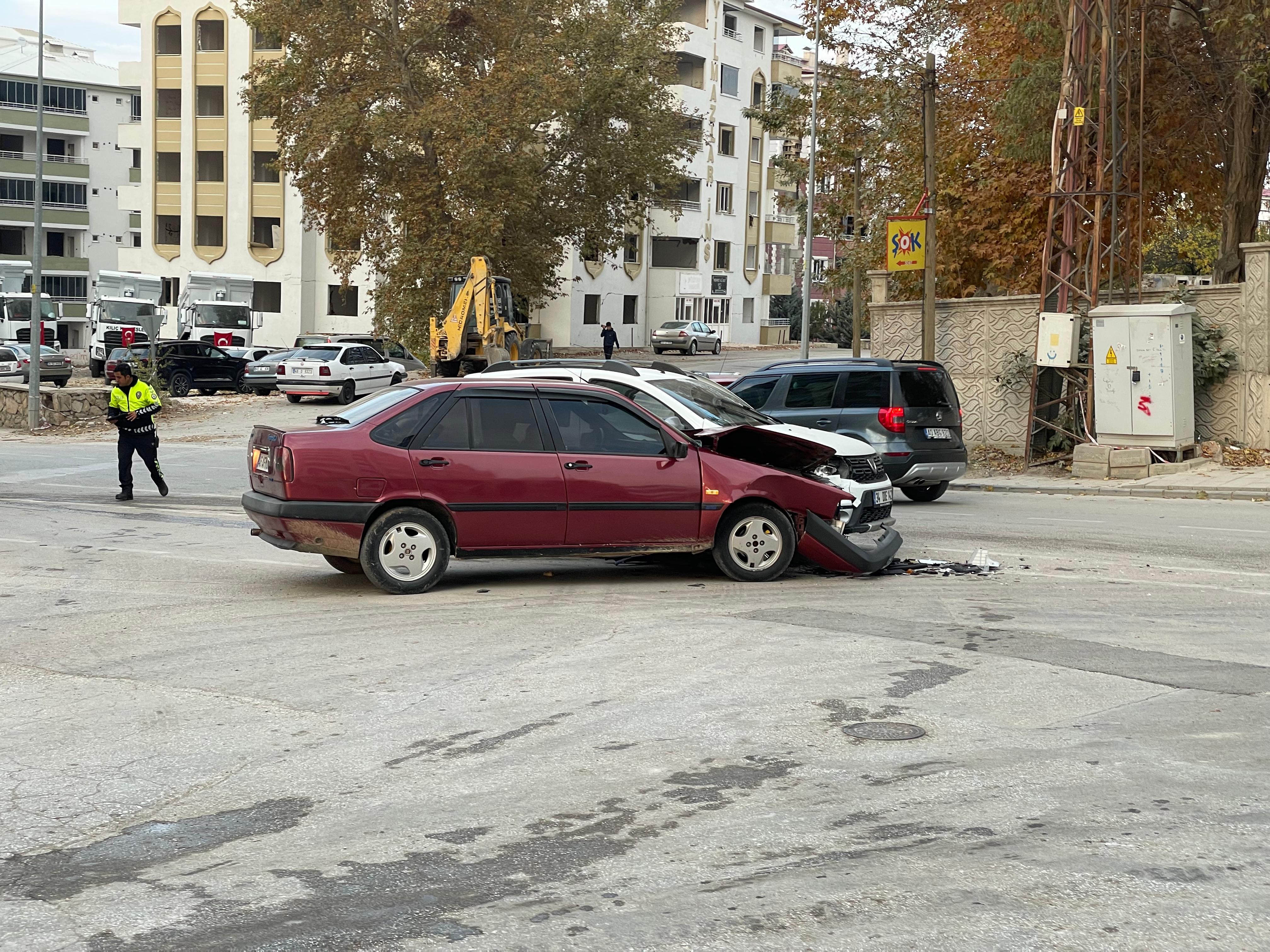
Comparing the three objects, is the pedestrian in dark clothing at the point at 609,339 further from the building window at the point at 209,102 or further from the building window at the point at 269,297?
the building window at the point at 209,102

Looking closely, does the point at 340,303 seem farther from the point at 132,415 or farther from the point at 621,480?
the point at 621,480

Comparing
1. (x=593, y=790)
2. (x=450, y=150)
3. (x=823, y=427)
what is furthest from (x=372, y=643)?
(x=450, y=150)

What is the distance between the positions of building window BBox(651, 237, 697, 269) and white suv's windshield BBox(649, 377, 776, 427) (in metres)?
62.0

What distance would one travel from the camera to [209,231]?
225 ft

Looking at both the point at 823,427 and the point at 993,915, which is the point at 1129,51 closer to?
the point at 823,427

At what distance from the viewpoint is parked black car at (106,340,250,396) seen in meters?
42.0

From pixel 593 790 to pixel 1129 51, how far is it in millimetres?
21026

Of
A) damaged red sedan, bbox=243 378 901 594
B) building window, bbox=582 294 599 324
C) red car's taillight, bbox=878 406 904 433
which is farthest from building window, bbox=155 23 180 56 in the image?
damaged red sedan, bbox=243 378 901 594

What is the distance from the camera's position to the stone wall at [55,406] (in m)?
32.3

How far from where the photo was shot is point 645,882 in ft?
15.9

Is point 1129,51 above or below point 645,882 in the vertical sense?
above

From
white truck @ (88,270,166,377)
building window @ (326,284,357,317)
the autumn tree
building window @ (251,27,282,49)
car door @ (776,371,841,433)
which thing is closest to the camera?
car door @ (776,371,841,433)

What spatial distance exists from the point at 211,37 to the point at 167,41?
2.23 meters

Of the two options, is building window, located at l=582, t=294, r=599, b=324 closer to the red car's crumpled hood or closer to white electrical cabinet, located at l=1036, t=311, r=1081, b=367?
white electrical cabinet, located at l=1036, t=311, r=1081, b=367
